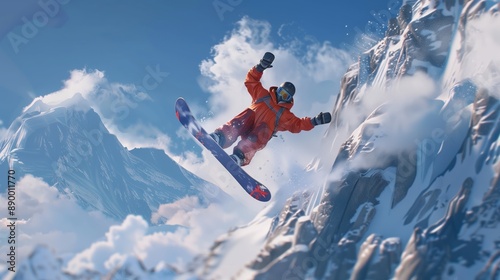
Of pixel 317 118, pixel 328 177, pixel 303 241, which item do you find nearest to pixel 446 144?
pixel 328 177

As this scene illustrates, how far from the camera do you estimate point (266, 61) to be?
1869 cm

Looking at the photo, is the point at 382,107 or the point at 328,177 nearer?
the point at 328,177

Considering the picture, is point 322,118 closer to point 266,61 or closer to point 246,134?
point 266,61

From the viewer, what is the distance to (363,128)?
180 meters

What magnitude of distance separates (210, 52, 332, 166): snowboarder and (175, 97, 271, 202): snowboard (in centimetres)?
31

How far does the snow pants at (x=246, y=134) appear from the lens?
64.7ft

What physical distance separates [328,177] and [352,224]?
17.6 meters

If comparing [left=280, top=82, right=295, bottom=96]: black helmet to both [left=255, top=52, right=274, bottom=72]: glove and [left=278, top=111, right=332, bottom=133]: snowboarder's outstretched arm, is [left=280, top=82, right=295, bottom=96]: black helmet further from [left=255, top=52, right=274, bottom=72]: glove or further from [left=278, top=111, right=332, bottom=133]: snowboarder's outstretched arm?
[left=255, top=52, right=274, bottom=72]: glove

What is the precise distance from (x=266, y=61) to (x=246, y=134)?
3283 mm

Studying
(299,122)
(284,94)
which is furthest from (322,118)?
(284,94)

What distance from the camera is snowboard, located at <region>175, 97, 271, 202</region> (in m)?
19.3

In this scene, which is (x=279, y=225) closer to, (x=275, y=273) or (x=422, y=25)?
(x=275, y=273)

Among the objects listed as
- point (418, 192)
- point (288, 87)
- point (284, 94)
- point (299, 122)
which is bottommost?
point (299, 122)

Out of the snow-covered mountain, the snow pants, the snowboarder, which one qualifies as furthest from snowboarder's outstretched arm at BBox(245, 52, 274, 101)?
the snow-covered mountain
